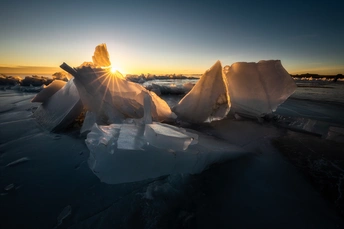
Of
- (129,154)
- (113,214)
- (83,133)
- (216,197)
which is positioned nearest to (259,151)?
(216,197)

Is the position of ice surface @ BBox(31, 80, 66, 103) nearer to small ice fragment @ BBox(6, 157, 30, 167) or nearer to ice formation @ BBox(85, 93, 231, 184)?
small ice fragment @ BBox(6, 157, 30, 167)

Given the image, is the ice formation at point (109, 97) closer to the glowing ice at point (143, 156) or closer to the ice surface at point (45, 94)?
the glowing ice at point (143, 156)

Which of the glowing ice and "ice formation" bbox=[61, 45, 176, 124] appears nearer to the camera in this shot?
the glowing ice

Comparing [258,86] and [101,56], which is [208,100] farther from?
[101,56]

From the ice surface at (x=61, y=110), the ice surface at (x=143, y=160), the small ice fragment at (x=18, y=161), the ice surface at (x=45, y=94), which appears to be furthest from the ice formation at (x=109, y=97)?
the ice surface at (x=45, y=94)

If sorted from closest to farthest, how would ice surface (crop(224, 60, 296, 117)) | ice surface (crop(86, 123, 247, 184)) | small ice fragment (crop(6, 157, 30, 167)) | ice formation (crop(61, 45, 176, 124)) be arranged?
1. ice surface (crop(86, 123, 247, 184))
2. small ice fragment (crop(6, 157, 30, 167))
3. ice formation (crop(61, 45, 176, 124))
4. ice surface (crop(224, 60, 296, 117))

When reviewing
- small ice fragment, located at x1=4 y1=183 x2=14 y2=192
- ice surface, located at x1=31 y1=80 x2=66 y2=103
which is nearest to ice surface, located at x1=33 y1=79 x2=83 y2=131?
ice surface, located at x1=31 y1=80 x2=66 y2=103

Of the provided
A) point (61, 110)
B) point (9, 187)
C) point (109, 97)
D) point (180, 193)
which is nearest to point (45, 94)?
point (61, 110)

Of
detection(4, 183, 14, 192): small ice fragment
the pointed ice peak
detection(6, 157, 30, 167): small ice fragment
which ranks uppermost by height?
the pointed ice peak
